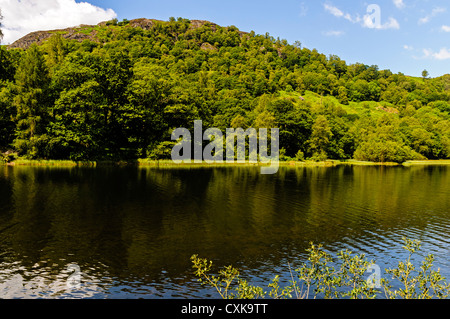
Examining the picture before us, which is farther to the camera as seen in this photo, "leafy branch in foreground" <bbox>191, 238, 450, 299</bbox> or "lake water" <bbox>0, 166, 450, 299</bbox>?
"lake water" <bbox>0, 166, 450, 299</bbox>

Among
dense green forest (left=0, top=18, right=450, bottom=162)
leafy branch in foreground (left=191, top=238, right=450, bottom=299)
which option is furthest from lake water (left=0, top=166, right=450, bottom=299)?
dense green forest (left=0, top=18, right=450, bottom=162)

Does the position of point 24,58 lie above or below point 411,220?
above

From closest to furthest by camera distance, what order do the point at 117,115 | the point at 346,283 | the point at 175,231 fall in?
the point at 346,283, the point at 175,231, the point at 117,115


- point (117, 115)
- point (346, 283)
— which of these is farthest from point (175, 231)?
point (117, 115)

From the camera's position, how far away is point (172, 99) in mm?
93188

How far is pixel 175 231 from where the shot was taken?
25.5 m

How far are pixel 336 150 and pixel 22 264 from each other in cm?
11646

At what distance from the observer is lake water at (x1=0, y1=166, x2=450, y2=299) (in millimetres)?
16734

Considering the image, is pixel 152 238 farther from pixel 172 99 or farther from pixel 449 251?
pixel 172 99

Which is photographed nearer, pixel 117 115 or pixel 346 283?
pixel 346 283

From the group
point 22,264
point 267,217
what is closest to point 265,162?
point 267,217

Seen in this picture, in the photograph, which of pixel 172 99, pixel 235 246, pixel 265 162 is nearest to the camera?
pixel 235 246

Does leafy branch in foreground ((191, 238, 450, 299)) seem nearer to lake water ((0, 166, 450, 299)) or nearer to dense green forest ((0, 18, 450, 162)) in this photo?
lake water ((0, 166, 450, 299))

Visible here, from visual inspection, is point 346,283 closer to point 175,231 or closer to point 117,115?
point 175,231
